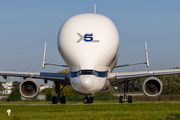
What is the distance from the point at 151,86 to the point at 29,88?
29.2 ft

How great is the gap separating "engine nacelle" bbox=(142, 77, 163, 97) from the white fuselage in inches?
154

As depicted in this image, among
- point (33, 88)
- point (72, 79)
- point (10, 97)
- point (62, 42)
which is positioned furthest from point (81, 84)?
point (10, 97)

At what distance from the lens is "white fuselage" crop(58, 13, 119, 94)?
19484mm

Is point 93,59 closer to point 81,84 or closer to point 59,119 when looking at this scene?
point 81,84

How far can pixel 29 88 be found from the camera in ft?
78.2

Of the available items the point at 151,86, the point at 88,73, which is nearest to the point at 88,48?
the point at 88,73

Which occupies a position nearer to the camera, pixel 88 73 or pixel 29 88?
pixel 88 73

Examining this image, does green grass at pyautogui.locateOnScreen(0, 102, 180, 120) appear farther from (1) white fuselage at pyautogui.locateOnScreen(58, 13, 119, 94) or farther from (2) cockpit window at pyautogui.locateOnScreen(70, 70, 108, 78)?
(2) cockpit window at pyautogui.locateOnScreen(70, 70, 108, 78)

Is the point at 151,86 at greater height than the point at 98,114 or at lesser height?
greater

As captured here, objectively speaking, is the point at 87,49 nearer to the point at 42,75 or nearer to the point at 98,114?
the point at 98,114

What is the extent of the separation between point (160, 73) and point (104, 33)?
7385 millimetres

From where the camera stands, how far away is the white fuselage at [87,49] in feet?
63.9

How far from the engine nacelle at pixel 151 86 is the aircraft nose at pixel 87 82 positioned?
18.3 ft

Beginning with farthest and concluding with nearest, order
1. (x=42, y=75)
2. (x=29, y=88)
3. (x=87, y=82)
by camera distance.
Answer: (x=42, y=75)
(x=29, y=88)
(x=87, y=82)
